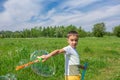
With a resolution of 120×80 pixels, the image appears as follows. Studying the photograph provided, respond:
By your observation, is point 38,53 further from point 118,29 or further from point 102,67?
point 118,29

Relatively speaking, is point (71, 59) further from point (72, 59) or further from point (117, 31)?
point (117, 31)

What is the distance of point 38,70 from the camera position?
16.8ft

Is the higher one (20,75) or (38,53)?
(38,53)

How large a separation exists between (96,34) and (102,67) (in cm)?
7564

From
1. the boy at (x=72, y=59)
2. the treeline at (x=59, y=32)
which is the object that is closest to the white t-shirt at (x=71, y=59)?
the boy at (x=72, y=59)

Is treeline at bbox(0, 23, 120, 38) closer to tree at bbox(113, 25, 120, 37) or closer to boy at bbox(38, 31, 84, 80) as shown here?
tree at bbox(113, 25, 120, 37)

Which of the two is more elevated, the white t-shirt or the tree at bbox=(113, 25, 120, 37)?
the tree at bbox=(113, 25, 120, 37)

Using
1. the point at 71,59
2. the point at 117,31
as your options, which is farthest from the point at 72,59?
the point at 117,31

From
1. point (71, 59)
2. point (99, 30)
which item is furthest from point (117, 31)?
point (71, 59)

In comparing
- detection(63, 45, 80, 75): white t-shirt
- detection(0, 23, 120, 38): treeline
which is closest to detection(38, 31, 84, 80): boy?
detection(63, 45, 80, 75): white t-shirt

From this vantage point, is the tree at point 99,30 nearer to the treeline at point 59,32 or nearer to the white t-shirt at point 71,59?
the treeline at point 59,32

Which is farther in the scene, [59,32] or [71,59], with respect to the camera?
[59,32]

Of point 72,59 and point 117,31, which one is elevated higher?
point 117,31

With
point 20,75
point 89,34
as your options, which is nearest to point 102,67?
point 20,75
